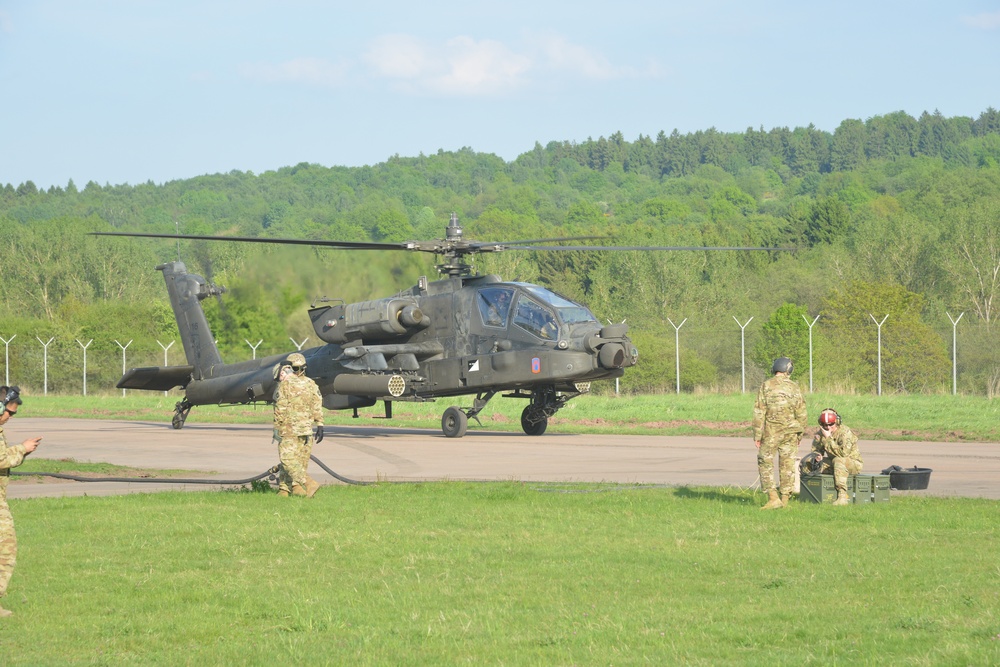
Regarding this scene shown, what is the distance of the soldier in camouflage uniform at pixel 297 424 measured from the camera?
15062 millimetres

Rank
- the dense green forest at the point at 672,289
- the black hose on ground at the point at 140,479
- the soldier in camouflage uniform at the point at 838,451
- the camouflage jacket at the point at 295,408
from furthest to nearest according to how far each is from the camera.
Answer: the dense green forest at the point at 672,289
the black hose on ground at the point at 140,479
the camouflage jacket at the point at 295,408
the soldier in camouflage uniform at the point at 838,451

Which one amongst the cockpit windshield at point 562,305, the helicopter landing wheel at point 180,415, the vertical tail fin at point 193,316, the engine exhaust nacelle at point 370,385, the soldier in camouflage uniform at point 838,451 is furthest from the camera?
the helicopter landing wheel at point 180,415

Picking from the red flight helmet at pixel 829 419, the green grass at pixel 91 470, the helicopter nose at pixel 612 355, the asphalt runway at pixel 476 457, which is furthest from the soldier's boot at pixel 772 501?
the helicopter nose at pixel 612 355

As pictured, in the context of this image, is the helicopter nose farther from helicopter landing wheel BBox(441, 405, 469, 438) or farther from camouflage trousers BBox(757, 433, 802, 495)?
camouflage trousers BBox(757, 433, 802, 495)

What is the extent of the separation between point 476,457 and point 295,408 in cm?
705

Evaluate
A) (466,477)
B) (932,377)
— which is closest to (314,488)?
(466,477)

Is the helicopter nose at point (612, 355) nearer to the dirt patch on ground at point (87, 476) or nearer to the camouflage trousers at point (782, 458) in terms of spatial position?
the dirt patch on ground at point (87, 476)

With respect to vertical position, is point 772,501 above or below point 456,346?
below

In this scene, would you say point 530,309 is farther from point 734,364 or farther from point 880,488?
point 734,364

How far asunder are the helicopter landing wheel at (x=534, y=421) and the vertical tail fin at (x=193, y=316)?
8.14 meters

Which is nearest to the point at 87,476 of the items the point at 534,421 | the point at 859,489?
the point at 534,421

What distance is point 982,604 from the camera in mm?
8539

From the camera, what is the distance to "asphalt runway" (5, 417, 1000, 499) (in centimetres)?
1750

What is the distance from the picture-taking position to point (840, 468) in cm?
1372
